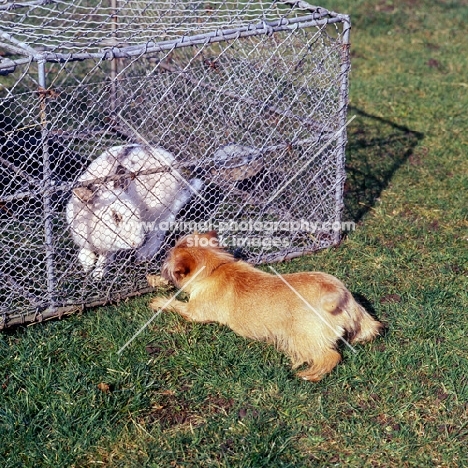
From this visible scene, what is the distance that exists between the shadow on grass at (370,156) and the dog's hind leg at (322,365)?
193cm

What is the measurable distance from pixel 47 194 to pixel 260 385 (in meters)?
1.54

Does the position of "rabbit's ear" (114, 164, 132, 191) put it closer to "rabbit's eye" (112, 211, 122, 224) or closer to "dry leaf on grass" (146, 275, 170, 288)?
"rabbit's eye" (112, 211, 122, 224)

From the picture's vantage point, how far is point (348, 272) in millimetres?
4766

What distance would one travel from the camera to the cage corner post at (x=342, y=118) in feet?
15.1

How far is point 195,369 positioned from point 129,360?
37 cm

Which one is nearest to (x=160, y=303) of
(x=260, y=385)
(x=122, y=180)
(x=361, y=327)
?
(x=122, y=180)

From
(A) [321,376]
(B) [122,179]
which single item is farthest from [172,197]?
(A) [321,376]

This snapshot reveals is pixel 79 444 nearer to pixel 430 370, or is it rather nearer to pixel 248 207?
pixel 430 370

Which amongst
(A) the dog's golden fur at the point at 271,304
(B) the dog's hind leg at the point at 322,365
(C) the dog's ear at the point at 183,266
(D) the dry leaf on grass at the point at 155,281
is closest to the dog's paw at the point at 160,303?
(A) the dog's golden fur at the point at 271,304

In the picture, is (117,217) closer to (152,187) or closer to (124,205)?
(124,205)

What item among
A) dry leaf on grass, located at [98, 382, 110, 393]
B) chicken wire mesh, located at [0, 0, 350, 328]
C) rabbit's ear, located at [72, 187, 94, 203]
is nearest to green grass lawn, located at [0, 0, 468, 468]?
dry leaf on grass, located at [98, 382, 110, 393]

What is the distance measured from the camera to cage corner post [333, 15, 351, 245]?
4.60 m

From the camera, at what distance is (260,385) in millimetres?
3699

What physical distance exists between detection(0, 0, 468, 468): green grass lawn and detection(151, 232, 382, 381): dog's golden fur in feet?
0.35
